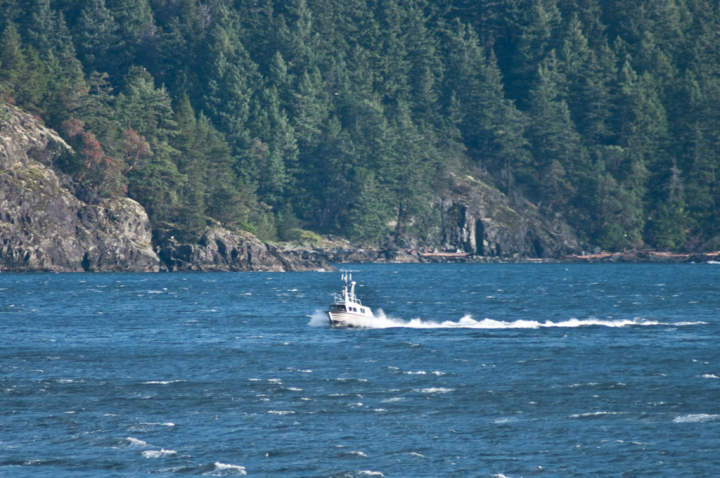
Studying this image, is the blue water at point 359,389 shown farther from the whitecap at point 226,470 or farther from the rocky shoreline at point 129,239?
the rocky shoreline at point 129,239

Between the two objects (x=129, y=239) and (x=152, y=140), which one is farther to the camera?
(x=152, y=140)

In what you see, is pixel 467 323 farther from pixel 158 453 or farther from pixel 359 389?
pixel 158 453

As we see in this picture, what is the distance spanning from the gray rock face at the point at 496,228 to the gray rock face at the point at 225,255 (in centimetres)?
4304

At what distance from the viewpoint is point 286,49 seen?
19862 cm

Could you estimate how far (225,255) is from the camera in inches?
5787

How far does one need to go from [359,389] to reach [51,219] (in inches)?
3714

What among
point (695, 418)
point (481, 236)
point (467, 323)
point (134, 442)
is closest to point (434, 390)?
point (695, 418)

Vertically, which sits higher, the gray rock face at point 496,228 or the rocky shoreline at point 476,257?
the gray rock face at point 496,228

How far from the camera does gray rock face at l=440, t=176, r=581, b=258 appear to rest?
18500 centimetres

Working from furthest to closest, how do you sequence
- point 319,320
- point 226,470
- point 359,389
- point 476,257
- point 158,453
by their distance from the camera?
point 476,257 < point 319,320 < point 359,389 < point 158,453 < point 226,470

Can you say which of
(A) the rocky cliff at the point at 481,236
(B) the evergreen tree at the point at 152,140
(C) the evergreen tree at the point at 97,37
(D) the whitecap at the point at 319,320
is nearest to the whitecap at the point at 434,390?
(D) the whitecap at the point at 319,320

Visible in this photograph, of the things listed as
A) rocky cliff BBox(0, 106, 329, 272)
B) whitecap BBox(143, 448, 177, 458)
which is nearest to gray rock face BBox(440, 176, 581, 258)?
rocky cliff BBox(0, 106, 329, 272)

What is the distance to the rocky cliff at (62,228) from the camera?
127 metres

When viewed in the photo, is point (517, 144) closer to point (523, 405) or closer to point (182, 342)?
point (182, 342)
